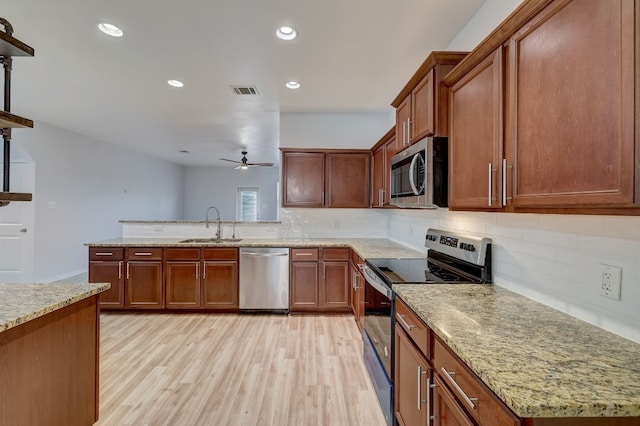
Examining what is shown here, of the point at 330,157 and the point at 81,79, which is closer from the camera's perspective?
the point at 81,79

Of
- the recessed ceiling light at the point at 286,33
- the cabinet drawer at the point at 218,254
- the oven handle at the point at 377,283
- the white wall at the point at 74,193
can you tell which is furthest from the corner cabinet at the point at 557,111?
the white wall at the point at 74,193

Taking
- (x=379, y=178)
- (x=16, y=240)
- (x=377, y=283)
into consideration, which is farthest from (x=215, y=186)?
(x=377, y=283)

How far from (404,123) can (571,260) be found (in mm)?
1389

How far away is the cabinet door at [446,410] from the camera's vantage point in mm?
1025

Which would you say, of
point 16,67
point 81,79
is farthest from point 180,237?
point 16,67

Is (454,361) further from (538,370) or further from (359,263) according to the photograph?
(359,263)

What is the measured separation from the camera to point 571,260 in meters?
1.31

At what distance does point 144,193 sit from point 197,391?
6.78 metres

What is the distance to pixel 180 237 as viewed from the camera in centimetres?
428

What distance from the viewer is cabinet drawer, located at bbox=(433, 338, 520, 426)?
2.72 feet

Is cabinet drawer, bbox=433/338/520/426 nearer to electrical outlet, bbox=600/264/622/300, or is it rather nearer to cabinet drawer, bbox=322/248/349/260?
electrical outlet, bbox=600/264/622/300

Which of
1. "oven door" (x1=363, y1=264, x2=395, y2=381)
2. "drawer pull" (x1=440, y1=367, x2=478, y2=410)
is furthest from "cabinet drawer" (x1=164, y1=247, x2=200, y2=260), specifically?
"drawer pull" (x1=440, y1=367, x2=478, y2=410)

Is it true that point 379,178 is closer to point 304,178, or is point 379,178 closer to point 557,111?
point 304,178

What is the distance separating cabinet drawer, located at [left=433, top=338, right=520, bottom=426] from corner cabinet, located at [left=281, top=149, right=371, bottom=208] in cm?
291
